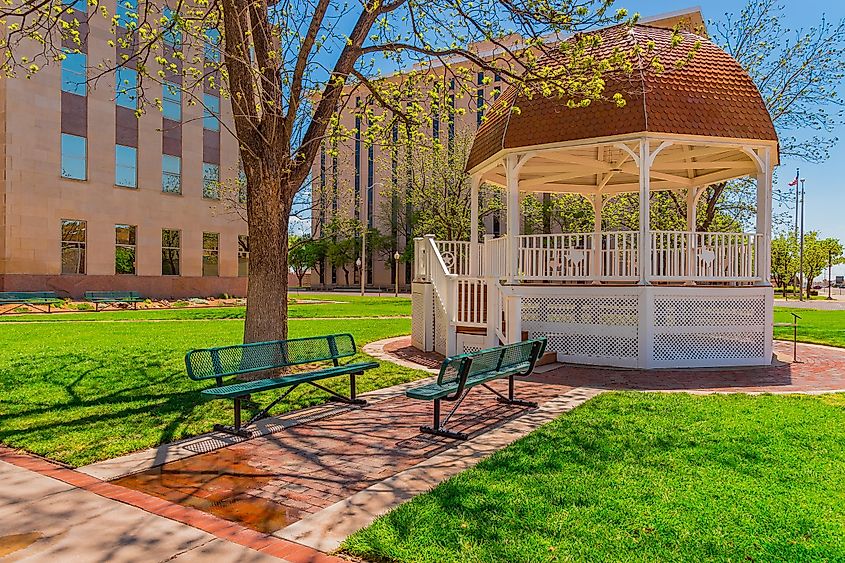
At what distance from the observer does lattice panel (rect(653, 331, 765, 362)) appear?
37.2ft

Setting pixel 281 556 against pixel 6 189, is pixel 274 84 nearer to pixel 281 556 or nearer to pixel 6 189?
pixel 281 556

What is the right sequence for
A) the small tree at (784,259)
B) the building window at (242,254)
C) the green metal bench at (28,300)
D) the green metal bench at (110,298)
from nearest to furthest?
the green metal bench at (28,300)
the green metal bench at (110,298)
the building window at (242,254)
the small tree at (784,259)

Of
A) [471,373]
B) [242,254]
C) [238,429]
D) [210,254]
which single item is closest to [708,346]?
[471,373]

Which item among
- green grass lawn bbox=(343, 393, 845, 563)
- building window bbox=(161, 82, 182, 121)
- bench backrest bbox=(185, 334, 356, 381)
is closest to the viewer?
green grass lawn bbox=(343, 393, 845, 563)

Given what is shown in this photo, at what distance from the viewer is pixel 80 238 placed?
3142 cm

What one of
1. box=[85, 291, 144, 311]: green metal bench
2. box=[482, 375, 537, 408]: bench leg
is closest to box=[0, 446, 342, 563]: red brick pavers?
box=[482, 375, 537, 408]: bench leg

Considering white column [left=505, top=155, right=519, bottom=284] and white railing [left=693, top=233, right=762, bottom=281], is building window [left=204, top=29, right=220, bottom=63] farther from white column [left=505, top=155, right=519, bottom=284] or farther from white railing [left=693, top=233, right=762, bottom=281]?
white railing [left=693, top=233, right=762, bottom=281]

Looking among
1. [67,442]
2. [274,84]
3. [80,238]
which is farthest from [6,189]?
[67,442]

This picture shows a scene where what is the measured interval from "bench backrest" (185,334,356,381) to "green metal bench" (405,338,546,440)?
1809 millimetres

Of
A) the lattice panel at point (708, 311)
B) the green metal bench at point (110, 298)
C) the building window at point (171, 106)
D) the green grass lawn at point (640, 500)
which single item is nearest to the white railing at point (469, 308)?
the lattice panel at point (708, 311)

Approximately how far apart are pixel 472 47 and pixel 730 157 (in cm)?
738

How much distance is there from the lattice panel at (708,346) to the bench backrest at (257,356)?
6208 mm

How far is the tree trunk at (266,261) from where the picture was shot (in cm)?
914

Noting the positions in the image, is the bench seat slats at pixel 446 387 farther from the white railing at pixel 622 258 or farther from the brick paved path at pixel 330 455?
the white railing at pixel 622 258
